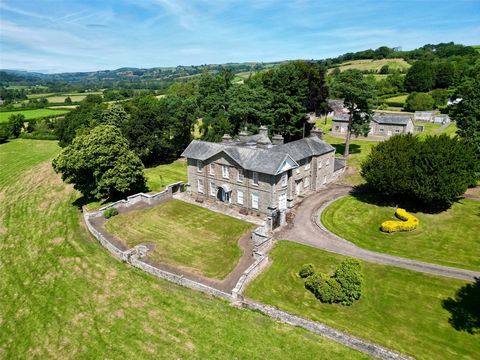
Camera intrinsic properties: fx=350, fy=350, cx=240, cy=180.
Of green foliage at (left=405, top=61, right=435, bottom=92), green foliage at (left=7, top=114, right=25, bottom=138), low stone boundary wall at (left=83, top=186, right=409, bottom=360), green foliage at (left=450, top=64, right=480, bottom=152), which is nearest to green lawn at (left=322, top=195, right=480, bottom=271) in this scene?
low stone boundary wall at (left=83, top=186, right=409, bottom=360)

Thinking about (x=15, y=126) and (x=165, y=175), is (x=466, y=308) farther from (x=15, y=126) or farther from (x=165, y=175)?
(x=15, y=126)

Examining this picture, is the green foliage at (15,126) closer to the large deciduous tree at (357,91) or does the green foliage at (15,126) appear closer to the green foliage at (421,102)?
the large deciduous tree at (357,91)

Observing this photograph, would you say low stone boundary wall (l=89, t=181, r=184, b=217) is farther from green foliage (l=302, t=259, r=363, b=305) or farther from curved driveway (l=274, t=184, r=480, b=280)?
green foliage (l=302, t=259, r=363, b=305)

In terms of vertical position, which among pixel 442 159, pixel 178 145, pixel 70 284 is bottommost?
pixel 70 284

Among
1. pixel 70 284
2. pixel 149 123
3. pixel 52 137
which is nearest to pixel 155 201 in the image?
pixel 70 284

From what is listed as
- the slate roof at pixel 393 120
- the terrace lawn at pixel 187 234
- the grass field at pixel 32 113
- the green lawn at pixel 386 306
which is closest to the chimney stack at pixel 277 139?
the terrace lawn at pixel 187 234

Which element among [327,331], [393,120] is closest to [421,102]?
[393,120]

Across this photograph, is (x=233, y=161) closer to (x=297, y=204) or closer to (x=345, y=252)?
(x=297, y=204)
